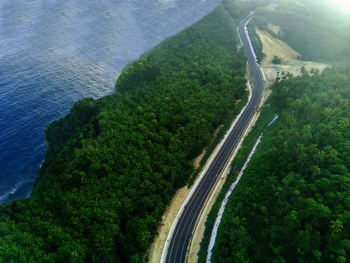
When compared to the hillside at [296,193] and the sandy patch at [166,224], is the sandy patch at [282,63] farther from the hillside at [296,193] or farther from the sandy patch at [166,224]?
the sandy patch at [166,224]

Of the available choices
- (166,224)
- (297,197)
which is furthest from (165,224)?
(297,197)

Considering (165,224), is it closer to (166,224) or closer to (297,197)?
(166,224)

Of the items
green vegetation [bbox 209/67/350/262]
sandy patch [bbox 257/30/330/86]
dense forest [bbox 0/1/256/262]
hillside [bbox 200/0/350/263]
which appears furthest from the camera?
sandy patch [bbox 257/30/330/86]

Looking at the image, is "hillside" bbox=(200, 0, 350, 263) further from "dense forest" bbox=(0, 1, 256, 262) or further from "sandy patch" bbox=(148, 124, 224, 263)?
"dense forest" bbox=(0, 1, 256, 262)

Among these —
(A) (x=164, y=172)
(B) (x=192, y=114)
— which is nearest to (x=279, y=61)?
(B) (x=192, y=114)

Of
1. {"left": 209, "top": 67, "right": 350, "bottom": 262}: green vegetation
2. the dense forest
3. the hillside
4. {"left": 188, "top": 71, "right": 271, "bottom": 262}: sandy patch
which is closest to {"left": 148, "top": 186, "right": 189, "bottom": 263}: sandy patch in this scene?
the dense forest

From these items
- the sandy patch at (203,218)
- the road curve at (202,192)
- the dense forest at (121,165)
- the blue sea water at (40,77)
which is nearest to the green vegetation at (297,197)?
the sandy patch at (203,218)
